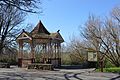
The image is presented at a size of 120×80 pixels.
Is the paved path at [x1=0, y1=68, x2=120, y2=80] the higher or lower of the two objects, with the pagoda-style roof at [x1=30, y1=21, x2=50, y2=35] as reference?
lower

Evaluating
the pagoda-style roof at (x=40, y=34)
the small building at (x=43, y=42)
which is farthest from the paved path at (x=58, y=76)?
the pagoda-style roof at (x=40, y=34)

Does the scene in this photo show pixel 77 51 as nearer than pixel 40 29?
No

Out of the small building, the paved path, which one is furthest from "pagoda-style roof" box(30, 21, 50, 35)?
the paved path

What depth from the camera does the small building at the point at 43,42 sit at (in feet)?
111

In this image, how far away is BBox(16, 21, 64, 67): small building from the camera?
3397cm

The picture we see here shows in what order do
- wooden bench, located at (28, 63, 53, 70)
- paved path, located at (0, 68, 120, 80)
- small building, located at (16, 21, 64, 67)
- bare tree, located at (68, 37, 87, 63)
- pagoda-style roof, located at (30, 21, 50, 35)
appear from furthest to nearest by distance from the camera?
1. bare tree, located at (68, 37, 87, 63)
2. pagoda-style roof, located at (30, 21, 50, 35)
3. small building, located at (16, 21, 64, 67)
4. wooden bench, located at (28, 63, 53, 70)
5. paved path, located at (0, 68, 120, 80)

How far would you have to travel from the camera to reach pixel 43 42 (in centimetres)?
3584

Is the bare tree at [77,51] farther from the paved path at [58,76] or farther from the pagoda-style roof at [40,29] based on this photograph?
the paved path at [58,76]

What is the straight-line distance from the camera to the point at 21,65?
114ft

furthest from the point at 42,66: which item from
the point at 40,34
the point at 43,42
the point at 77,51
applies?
the point at 77,51

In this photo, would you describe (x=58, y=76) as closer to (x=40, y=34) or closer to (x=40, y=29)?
(x=40, y=34)

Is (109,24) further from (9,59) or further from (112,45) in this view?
(9,59)

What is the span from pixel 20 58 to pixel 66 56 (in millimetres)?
14411

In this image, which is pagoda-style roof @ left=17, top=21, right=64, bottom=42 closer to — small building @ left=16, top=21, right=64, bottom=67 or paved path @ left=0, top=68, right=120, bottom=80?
small building @ left=16, top=21, right=64, bottom=67
